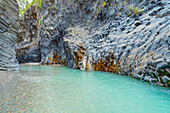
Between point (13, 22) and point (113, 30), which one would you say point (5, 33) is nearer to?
point (13, 22)

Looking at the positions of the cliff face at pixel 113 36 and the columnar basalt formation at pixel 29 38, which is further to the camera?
the columnar basalt formation at pixel 29 38

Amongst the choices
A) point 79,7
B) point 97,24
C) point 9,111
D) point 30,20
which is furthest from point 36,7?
point 9,111

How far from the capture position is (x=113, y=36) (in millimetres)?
10000

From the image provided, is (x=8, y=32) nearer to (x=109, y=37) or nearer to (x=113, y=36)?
(x=109, y=37)

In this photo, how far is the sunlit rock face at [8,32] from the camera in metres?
9.67

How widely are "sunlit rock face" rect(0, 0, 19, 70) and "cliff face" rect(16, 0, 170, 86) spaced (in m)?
6.63

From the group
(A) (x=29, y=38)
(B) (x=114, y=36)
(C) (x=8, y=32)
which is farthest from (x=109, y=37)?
(A) (x=29, y=38)

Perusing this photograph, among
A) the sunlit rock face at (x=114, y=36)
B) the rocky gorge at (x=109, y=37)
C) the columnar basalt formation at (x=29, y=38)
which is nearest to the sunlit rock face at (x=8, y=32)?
the rocky gorge at (x=109, y=37)

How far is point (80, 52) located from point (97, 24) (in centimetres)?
453

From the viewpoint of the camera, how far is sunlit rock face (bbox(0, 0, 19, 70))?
9672 millimetres

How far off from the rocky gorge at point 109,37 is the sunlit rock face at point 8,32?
170 mm

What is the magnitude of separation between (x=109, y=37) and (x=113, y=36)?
1.60 ft

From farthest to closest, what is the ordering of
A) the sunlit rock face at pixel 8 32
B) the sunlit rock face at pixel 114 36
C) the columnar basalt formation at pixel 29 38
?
the columnar basalt formation at pixel 29 38
the sunlit rock face at pixel 8 32
the sunlit rock face at pixel 114 36

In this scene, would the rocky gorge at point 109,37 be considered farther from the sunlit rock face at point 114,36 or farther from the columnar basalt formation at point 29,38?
the columnar basalt formation at point 29,38
